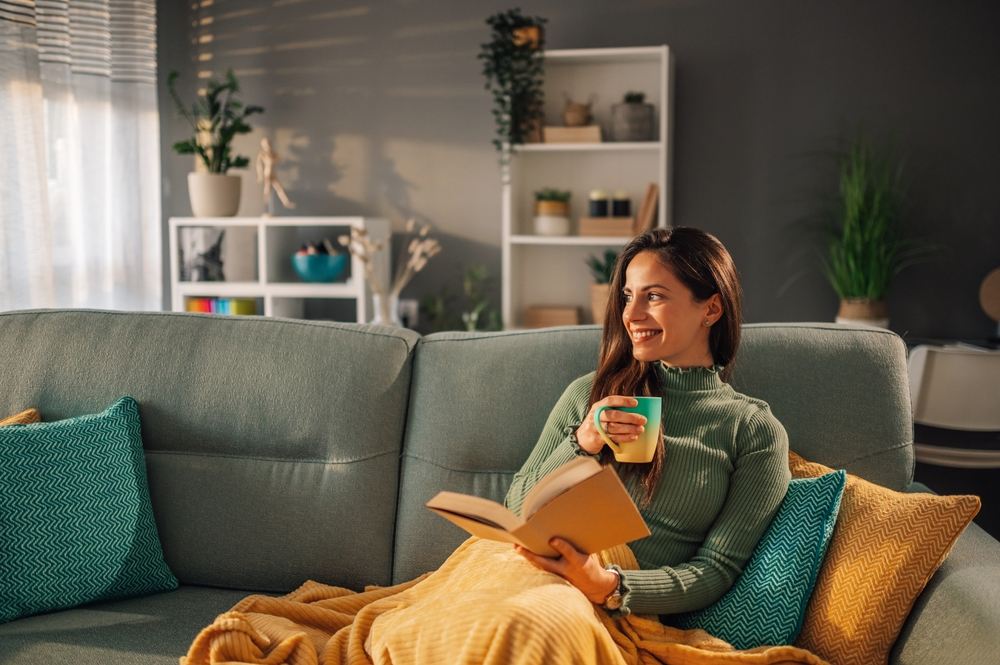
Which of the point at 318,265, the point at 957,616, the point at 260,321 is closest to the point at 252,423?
the point at 260,321

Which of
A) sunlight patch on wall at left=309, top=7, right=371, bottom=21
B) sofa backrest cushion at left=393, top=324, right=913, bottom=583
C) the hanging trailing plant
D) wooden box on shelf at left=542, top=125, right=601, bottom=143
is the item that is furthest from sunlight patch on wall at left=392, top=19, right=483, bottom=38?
sofa backrest cushion at left=393, top=324, right=913, bottom=583

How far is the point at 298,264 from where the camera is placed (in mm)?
3541

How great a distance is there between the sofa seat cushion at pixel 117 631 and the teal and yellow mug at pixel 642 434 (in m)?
0.80

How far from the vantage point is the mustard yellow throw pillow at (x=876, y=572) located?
4.00 ft

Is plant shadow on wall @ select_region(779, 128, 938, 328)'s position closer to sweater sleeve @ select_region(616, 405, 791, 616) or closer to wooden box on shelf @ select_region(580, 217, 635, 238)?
wooden box on shelf @ select_region(580, 217, 635, 238)

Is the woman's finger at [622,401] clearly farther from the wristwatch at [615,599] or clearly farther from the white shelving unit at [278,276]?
the white shelving unit at [278,276]

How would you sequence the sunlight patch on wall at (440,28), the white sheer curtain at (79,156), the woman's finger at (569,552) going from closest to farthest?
the woman's finger at (569,552) → the white sheer curtain at (79,156) → the sunlight patch on wall at (440,28)

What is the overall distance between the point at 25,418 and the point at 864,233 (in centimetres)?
294

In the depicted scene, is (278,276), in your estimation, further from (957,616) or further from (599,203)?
(957,616)

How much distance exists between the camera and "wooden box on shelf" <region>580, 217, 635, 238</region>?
11.3 ft

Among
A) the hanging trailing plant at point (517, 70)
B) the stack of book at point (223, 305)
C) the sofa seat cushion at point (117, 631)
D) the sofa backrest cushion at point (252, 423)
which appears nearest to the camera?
the sofa seat cushion at point (117, 631)

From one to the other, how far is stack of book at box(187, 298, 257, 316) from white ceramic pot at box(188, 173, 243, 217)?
370 millimetres

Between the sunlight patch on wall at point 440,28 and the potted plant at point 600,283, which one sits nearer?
the potted plant at point 600,283

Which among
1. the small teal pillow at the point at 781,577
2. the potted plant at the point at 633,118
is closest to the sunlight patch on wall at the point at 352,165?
the potted plant at the point at 633,118
